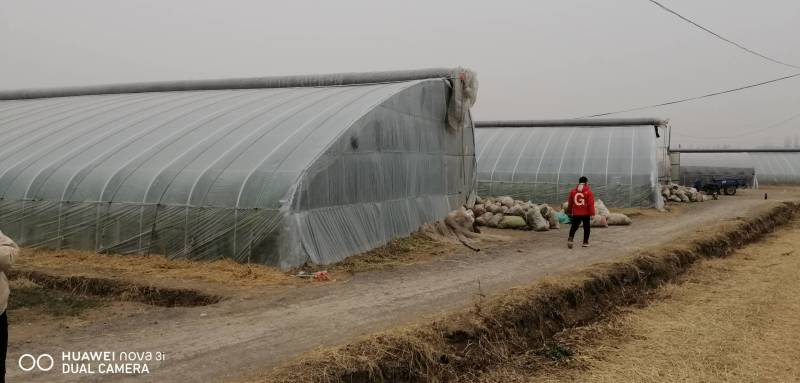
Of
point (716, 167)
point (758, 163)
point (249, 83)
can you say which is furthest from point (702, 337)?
point (758, 163)

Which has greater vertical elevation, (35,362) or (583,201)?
(583,201)

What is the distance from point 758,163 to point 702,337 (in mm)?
57056

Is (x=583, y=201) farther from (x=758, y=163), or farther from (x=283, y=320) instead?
(x=758, y=163)

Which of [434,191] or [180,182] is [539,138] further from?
[180,182]

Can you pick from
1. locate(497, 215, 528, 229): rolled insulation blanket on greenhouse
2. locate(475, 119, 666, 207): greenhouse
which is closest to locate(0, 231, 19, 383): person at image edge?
locate(497, 215, 528, 229): rolled insulation blanket on greenhouse

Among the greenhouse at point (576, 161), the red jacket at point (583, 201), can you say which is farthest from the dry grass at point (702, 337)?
the greenhouse at point (576, 161)

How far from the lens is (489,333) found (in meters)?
7.38

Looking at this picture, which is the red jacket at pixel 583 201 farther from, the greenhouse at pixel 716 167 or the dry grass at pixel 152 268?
the greenhouse at pixel 716 167

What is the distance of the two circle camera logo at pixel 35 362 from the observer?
6.02 meters

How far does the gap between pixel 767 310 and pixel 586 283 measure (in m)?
2.74

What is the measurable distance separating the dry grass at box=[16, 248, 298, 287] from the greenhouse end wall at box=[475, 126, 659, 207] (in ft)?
67.1

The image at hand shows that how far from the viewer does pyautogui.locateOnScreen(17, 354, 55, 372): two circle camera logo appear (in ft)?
19.8

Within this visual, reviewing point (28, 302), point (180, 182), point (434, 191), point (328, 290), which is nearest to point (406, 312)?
point (328, 290)

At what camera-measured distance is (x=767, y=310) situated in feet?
30.6
